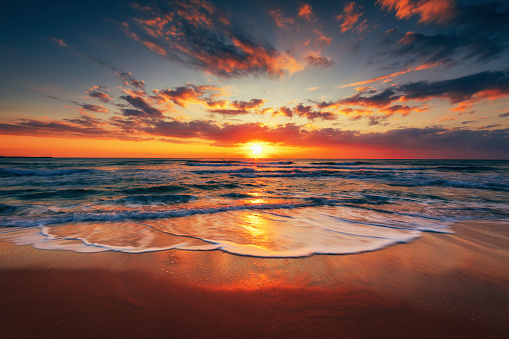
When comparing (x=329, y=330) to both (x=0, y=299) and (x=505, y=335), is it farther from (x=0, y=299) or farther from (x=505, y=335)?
(x=0, y=299)

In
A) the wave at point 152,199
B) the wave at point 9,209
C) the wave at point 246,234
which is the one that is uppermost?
the wave at point 246,234

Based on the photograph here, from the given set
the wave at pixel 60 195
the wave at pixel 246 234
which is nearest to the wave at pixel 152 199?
the wave at pixel 60 195

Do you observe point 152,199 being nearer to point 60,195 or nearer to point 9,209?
point 9,209

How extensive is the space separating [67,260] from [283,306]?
3.38 m

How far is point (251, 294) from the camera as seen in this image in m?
2.32

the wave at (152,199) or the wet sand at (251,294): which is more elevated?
the wet sand at (251,294)

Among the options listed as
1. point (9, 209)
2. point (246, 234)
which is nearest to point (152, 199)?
point (9, 209)

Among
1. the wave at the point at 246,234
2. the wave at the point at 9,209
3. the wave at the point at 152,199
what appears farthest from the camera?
the wave at the point at 152,199

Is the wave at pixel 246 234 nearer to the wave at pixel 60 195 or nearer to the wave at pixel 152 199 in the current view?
the wave at pixel 152 199

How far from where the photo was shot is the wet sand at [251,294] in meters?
1.83

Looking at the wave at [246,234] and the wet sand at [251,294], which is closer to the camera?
the wet sand at [251,294]

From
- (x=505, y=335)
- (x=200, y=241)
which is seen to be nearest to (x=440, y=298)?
(x=505, y=335)

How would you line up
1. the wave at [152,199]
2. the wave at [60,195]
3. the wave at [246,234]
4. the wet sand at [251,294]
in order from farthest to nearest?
the wave at [60,195]
the wave at [152,199]
the wave at [246,234]
the wet sand at [251,294]

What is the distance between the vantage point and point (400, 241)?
3988 millimetres
